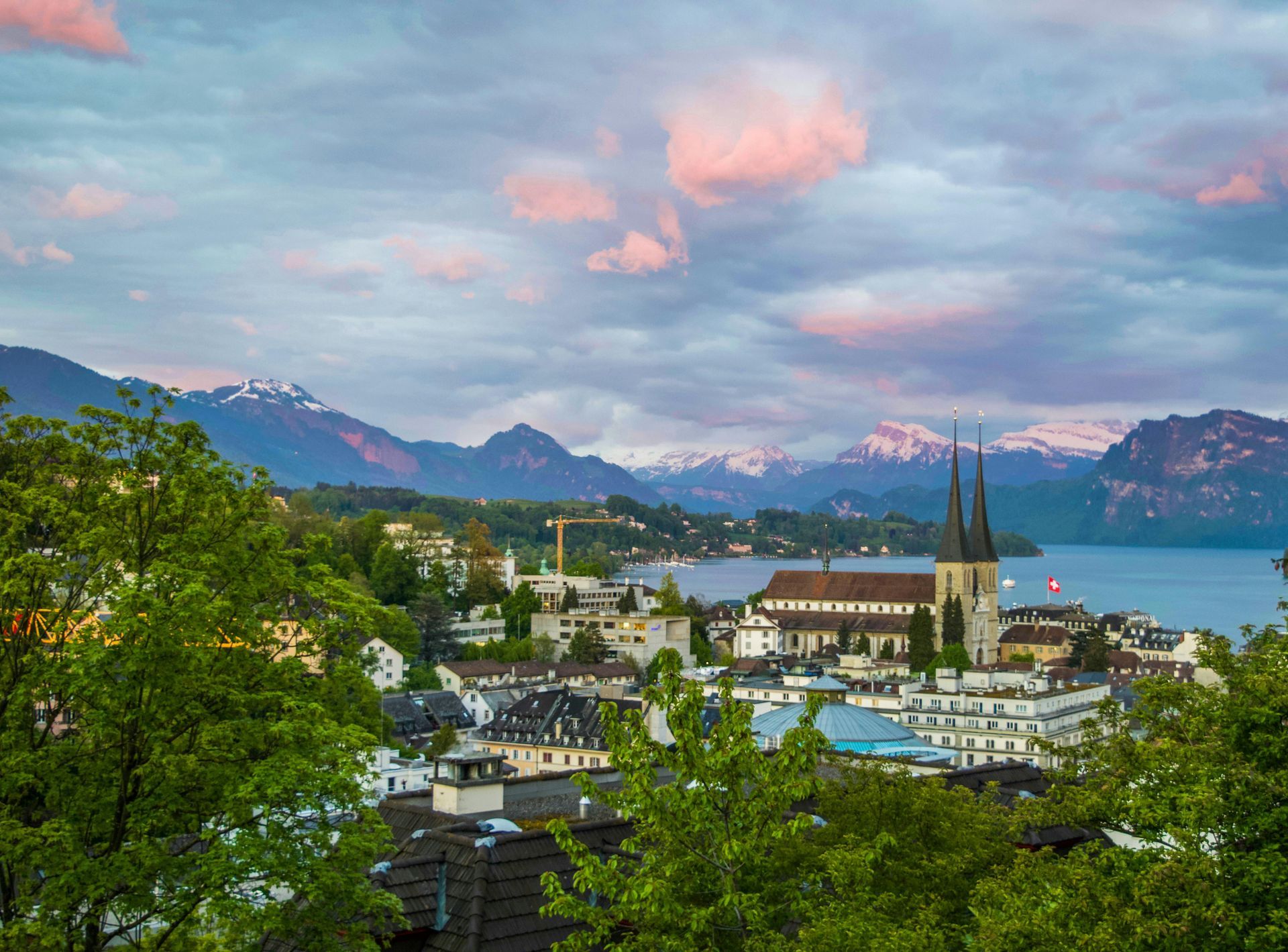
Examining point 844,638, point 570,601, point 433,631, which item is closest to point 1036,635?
point 844,638

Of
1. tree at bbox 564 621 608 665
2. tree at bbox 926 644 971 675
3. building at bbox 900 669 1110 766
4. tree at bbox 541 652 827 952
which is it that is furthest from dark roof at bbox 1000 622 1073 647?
tree at bbox 541 652 827 952

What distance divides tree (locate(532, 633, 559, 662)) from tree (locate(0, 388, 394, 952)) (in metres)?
86.1

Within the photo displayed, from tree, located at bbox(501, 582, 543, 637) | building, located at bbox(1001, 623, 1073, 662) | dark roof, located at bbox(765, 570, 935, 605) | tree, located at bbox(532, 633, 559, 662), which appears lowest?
building, located at bbox(1001, 623, 1073, 662)

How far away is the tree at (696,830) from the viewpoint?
11.4 meters

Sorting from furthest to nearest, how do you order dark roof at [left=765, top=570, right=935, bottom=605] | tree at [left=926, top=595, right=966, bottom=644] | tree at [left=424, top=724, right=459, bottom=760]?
dark roof at [left=765, top=570, right=935, bottom=605]
tree at [left=926, top=595, right=966, bottom=644]
tree at [left=424, top=724, right=459, bottom=760]

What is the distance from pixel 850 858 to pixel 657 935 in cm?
189

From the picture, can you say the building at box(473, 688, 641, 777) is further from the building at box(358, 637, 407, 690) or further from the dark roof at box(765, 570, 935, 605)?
the dark roof at box(765, 570, 935, 605)

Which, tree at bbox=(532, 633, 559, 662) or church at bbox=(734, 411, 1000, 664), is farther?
church at bbox=(734, 411, 1000, 664)

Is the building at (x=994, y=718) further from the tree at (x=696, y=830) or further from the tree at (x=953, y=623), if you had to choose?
the tree at (x=696, y=830)

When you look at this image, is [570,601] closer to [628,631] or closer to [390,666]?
[628,631]

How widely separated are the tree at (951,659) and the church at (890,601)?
11282 mm

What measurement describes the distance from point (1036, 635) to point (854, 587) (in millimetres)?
21322

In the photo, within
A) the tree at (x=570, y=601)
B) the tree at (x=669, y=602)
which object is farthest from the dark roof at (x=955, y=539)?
the tree at (x=570, y=601)

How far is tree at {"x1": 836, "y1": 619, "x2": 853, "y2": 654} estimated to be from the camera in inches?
4636
